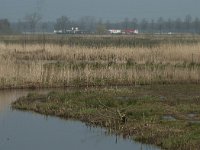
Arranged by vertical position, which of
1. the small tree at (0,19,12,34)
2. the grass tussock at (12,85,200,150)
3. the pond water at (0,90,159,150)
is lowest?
the pond water at (0,90,159,150)

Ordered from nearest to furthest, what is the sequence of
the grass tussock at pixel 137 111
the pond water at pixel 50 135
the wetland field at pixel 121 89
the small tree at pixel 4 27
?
the grass tussock at pixel 137 111 < the pond water at pixel 50 135 < the wetland field at pixel 121 89 < the small tree at pixel 4 27

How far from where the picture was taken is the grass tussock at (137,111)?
12727 millimetres

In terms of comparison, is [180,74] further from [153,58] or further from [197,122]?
[197,122]

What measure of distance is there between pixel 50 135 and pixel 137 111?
9.52 ft

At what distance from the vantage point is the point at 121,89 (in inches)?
816

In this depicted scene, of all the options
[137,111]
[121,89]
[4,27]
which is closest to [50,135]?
[137,111]

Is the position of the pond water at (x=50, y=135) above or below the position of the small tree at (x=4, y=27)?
below

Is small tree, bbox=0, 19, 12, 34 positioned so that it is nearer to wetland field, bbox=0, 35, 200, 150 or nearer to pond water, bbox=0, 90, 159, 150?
wetland field, bbox=0, 35, 200, 150

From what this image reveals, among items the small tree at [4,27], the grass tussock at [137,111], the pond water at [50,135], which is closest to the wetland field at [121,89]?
the grass tussock at [137,111]

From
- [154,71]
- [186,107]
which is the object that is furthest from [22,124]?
[154,71]

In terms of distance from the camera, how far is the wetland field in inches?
541

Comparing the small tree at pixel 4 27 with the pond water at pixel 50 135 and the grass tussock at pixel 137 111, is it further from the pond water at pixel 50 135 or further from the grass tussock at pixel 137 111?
the pond water at pixel 50 135

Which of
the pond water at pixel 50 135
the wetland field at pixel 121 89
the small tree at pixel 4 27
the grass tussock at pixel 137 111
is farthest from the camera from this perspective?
the small tree at pixel 4 27

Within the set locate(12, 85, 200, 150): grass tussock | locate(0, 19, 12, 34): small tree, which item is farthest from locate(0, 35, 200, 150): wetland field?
locate(0, 19, 12, 34): small tree
